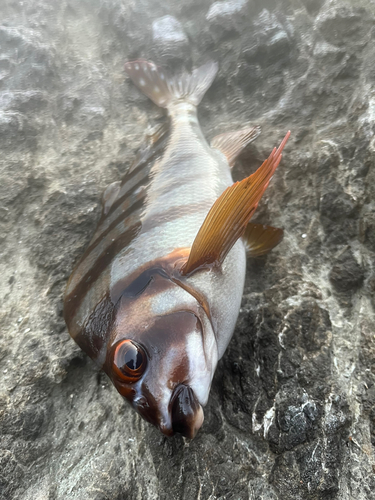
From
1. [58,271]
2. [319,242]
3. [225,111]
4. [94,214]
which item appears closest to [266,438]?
[319,242]

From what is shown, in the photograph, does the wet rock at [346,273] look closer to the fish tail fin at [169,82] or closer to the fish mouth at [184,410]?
the fish mouth at [184,410]

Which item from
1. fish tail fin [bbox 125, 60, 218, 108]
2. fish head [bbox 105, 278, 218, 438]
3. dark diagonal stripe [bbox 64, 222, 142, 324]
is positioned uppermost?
fish tail fin [bbox 125, 60, 218, 108]

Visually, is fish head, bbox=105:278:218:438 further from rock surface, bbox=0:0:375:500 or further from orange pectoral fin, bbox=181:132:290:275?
rock surface, bbox=0:0:375:500

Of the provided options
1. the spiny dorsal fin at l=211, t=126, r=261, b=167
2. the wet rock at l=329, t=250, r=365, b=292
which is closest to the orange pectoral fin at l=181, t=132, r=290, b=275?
the wet rock at l=329, t=250, r=365, b=292

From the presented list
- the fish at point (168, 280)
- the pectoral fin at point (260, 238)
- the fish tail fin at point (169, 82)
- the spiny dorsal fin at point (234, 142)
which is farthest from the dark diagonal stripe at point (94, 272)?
the fish tail fin at point (169, 82)

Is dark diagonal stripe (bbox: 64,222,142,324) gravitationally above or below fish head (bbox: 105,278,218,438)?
above

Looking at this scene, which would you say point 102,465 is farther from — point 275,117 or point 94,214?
point 275,117

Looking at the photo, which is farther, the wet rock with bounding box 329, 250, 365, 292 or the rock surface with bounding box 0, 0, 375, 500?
the wet rock with bounding box 329, 250, 365, 292

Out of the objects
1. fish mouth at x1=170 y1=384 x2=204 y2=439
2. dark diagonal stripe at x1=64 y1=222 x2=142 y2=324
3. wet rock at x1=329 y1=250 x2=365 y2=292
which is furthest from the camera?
wet rock at x1=329 y1=250 x2=365 y2=292
